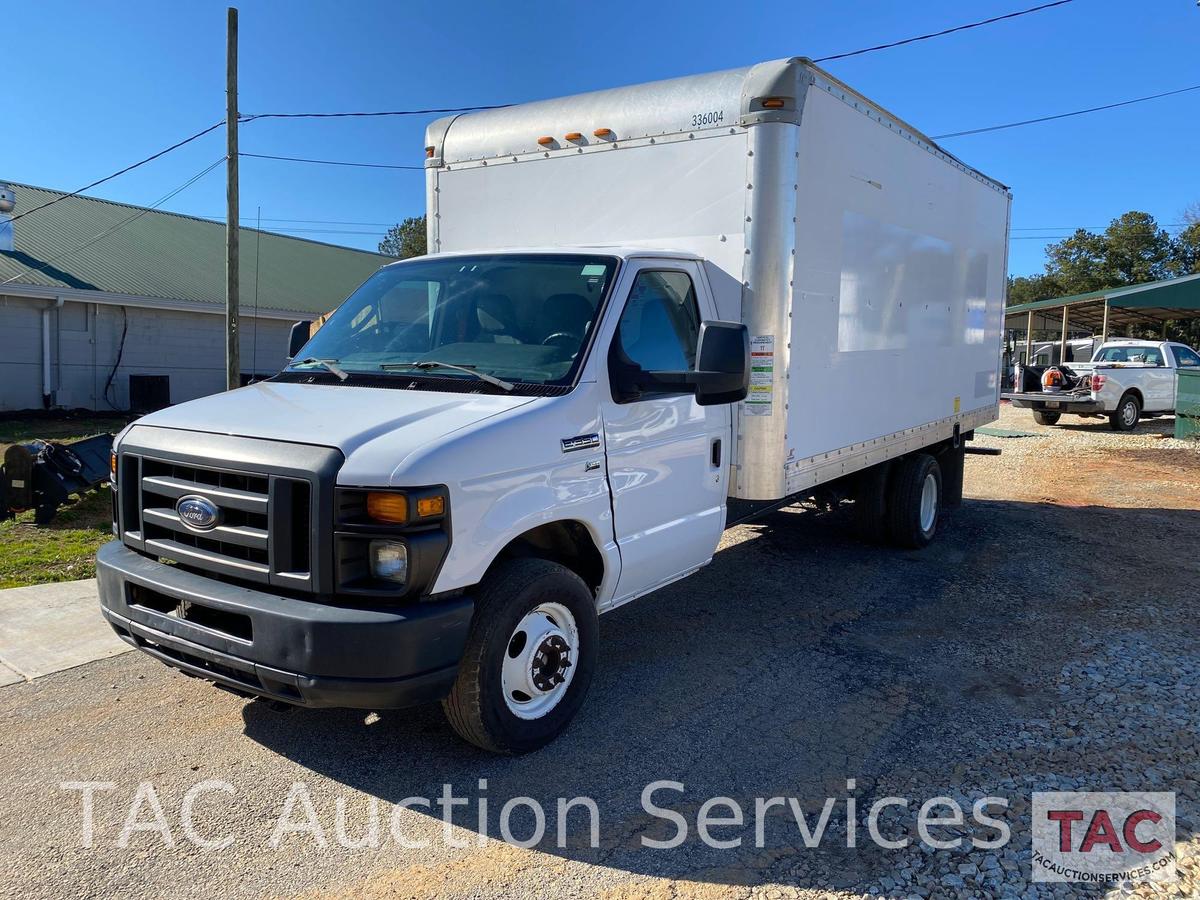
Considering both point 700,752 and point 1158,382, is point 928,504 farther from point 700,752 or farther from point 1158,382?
point 1158,382

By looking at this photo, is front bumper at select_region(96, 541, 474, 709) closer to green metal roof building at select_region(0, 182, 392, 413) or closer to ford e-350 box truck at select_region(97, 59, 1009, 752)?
ford e-350 box truck at select_region(97, 59, 1009, 752)

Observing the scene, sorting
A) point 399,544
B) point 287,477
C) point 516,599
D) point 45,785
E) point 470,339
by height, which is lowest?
point 45,785

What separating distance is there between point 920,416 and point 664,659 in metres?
3.86

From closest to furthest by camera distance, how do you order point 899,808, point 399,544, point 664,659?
point 399,544, point 899,808, point 664,659

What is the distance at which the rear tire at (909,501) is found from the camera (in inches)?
310

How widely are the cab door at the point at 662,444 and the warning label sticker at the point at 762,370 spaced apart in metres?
0.19

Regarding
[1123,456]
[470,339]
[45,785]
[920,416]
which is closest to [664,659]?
[470,339]

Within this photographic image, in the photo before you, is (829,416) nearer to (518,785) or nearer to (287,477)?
(518,785)

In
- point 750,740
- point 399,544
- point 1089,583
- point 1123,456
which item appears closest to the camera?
point 399,544

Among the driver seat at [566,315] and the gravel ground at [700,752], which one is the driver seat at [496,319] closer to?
the driver seat at [566,315]

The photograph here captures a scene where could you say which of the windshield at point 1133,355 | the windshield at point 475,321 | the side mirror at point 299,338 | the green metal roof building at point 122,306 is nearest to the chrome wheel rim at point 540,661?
the windshield at point 475,321

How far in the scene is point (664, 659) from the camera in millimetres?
5223

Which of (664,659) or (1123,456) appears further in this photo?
(1123,456)

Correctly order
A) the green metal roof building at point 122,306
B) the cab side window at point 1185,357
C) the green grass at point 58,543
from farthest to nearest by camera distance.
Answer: the cab side window at point 1185,357, the green metal roof building at point 122,306, the green grass at point 58,543
